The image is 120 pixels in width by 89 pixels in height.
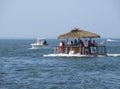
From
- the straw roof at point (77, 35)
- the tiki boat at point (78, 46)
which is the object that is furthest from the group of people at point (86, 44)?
the straw roof at point (77, 35)

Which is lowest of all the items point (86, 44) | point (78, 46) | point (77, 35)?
point (78, 46)

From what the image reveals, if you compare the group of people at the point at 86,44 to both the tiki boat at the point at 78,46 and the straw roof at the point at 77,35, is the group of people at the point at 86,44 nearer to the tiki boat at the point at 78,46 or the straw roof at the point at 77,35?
the tiki boat at the point at 78,46

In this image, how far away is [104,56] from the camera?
54156 millimetres

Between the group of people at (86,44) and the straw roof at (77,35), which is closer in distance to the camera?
the group of people at (86,44)

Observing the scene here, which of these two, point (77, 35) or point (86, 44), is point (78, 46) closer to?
point (86, 44)

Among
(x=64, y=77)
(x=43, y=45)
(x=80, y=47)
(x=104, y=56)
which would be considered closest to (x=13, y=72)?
(x=64, y=77)

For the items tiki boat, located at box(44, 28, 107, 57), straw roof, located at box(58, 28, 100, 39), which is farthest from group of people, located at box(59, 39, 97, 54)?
straw roof, located at box(58, 28, 100, 39)

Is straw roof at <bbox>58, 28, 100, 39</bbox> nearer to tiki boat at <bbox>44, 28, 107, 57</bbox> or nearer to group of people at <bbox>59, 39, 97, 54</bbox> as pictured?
tiki boat at <bbox>44, 28, 107, 57</bbox>

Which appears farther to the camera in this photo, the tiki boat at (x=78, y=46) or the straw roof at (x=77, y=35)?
the straw roof at (x=77, y=35)

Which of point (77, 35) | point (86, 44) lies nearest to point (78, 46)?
point (86, 44)

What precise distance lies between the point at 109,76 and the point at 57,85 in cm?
599

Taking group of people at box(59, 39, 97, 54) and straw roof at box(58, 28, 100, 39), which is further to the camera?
straw roof at box(58, 28, 100, 39)

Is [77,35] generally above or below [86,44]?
above

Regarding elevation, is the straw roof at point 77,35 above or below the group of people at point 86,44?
above
